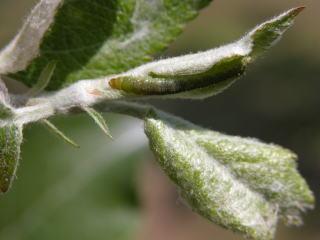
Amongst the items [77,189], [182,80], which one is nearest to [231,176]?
[182,80]

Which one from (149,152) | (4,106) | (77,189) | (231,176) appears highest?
(4,106)

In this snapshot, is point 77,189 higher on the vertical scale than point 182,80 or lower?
lower

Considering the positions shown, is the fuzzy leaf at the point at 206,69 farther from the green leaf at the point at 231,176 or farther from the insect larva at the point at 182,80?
the green leaf at the point at 231,176

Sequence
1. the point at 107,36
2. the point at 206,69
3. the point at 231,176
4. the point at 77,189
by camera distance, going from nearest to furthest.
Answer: the point at 206,69
the point at 231,176
the point at 107,36
the point at 77,189

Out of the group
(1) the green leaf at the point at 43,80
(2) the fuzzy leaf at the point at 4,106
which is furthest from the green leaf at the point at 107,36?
(2) the fuzzy leaf at the point at 4,106

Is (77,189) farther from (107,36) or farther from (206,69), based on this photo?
(206,69)

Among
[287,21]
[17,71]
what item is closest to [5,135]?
[17,71]
